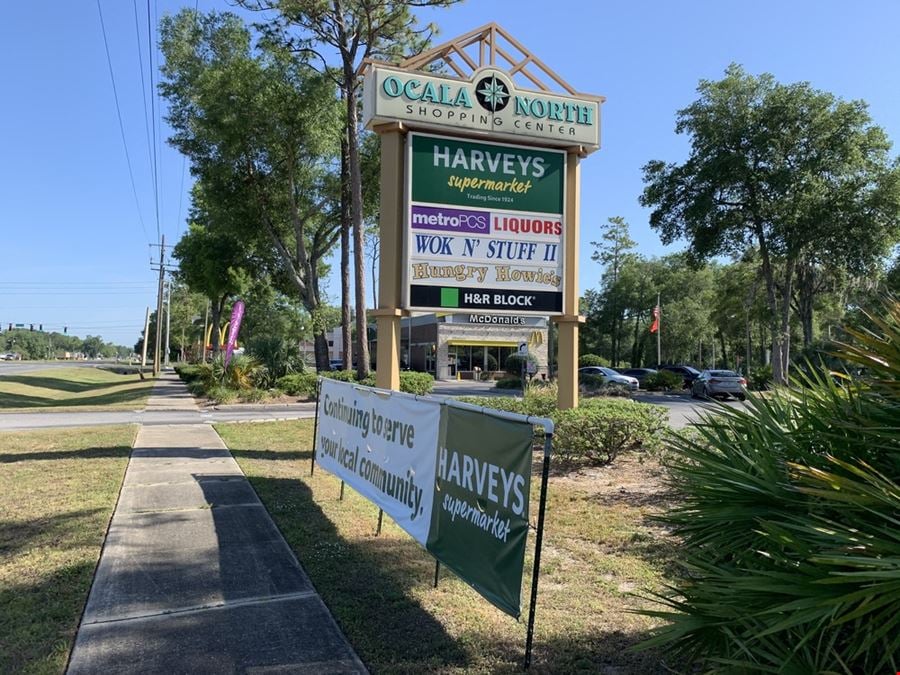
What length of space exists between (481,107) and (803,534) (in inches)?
324

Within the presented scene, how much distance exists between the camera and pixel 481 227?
31.0 feet

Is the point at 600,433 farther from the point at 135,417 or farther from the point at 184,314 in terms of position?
the point at 184,314

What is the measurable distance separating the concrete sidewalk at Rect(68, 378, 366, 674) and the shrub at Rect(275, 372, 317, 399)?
17266 mm

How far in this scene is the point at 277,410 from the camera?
2034 cm

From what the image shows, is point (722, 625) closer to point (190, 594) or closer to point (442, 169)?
point (190, 594)

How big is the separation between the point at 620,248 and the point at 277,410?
4519cm

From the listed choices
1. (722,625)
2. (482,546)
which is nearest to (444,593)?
(482,546)

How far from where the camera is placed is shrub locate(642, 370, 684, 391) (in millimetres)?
34062

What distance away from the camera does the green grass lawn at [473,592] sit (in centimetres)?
351

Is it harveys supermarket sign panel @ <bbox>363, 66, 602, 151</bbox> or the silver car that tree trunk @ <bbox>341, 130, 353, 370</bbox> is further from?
the silver car

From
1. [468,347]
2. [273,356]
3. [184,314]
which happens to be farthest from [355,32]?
[184,314]

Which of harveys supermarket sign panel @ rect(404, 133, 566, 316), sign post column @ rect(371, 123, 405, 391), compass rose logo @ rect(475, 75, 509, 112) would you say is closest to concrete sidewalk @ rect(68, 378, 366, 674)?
sign post column @ rect(371, 123, 405, 391)

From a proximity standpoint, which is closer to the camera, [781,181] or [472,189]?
[472,189]

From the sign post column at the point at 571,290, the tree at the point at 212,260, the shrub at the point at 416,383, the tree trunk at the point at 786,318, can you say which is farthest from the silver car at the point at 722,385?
the tree at the point at 212,260
